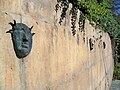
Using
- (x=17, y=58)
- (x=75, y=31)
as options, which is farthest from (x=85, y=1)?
(x=17, y=58)

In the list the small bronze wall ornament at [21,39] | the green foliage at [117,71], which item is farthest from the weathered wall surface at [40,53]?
the green foliage at [117,71]

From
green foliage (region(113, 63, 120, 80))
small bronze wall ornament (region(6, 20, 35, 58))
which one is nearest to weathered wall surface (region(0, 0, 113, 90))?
small bronze wall ornament (region(6, 20, 35, 58))

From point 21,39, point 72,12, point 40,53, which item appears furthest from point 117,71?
point 21,39

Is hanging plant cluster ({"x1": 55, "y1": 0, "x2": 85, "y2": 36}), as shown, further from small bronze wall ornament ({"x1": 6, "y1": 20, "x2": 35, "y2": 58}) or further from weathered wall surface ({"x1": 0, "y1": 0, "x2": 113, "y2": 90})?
small bronze wall ornament ({"x1": 6, "y1": 20, "x2": 35, "y2": 58})

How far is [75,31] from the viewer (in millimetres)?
4934

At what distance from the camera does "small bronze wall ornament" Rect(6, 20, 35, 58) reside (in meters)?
2.58

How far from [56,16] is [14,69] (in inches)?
53.0

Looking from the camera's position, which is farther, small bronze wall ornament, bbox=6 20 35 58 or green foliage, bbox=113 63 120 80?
green foliage, bbox=113 63 120 80

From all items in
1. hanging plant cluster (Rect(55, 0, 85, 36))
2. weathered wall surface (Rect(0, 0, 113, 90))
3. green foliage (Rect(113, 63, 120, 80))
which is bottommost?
green foliage (Rect(113, 63, 120, 80))

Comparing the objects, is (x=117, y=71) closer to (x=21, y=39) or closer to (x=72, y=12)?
(x=72, y=12)

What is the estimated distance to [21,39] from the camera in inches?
104

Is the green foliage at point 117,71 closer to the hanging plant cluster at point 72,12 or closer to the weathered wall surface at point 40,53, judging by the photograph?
the hanging plant cluster at point 72,12

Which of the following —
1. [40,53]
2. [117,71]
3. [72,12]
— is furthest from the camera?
[117,71]

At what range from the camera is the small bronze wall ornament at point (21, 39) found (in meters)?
2.58
